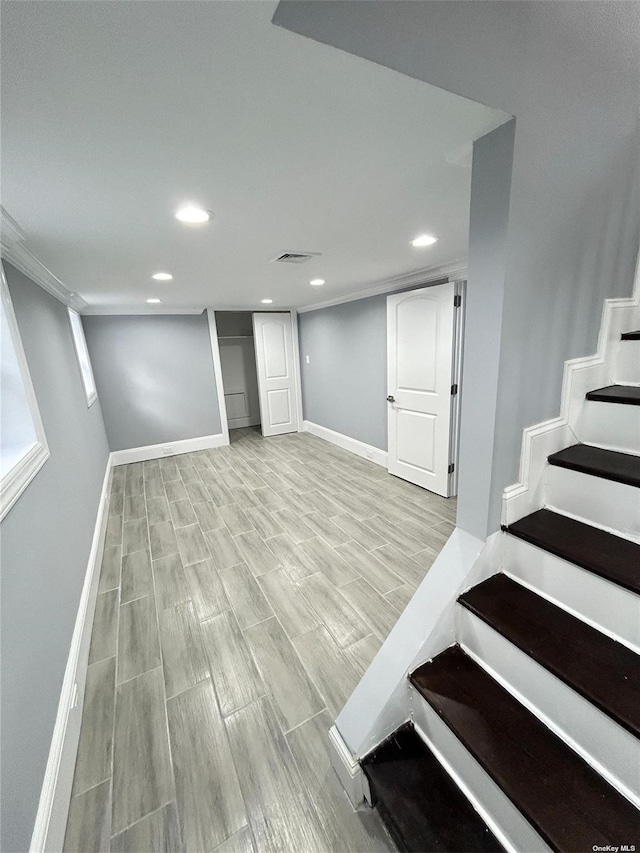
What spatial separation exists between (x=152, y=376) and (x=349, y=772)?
15.9 ft

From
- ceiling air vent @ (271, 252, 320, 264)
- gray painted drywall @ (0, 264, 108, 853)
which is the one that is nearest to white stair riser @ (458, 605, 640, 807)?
gray painted drywall @ (0, 264, 108, 853)

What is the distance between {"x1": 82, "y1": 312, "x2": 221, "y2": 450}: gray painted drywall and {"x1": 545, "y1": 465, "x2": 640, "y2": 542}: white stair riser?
4801 mm

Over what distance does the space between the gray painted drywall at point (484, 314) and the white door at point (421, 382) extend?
Answer: 2.06 meters

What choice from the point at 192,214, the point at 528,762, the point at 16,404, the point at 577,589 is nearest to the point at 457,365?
A: the point at 577,589

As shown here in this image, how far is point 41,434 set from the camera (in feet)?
5.46

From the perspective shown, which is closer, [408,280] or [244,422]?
[408,280]

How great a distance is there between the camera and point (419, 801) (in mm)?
960

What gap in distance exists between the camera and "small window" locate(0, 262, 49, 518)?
Answer: 4.83 ft

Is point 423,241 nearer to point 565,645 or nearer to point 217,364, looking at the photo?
point 565,645

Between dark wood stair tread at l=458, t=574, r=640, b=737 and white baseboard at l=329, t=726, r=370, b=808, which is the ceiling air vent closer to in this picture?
dark wood stair tread at l=458, t=574, r=640, b=737

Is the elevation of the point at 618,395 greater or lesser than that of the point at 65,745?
greater

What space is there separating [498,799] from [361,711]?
420 mm

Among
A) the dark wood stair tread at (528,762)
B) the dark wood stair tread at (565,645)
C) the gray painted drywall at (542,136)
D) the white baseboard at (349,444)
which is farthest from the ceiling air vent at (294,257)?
the white baseboard at (349,444)

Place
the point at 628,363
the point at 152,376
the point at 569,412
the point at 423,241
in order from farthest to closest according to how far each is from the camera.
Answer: the point at 152,376 → the point at 423,241 → the point at 628,363 → the point at 569,412
